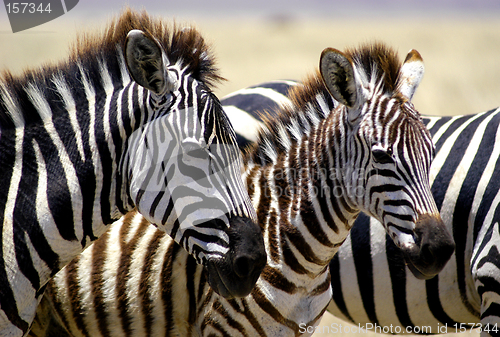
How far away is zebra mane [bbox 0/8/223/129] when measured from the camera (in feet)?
9.93

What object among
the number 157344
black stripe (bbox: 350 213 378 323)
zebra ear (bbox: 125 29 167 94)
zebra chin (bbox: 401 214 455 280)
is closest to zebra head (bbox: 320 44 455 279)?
zebra chin (bbox: 401 214 455 280)

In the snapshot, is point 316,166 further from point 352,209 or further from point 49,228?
point 49,228

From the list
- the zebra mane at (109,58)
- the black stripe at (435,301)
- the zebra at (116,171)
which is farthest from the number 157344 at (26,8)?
the black stripe at (435,301)

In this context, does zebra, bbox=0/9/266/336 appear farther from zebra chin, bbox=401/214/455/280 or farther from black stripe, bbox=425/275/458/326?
black stripe, bbox=425/275/458/326

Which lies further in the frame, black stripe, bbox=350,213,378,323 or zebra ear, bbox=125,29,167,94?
black stripe, bbox=350,213,378,323

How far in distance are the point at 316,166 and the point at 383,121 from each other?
617mm

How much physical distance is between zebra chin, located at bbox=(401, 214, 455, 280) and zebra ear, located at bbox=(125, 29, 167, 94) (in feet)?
6.23

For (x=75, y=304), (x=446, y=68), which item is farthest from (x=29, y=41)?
(x=75, y=304)

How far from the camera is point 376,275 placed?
4668mm

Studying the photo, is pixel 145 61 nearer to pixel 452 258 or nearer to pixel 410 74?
pixel 410 74

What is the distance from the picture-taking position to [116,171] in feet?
9.89

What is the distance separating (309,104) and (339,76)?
46 cm

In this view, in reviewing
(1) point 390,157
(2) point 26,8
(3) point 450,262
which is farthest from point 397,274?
(2) point 26,8

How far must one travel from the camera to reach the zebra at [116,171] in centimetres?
285
